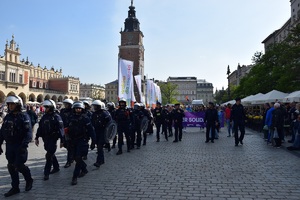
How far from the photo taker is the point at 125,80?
17.5 meters

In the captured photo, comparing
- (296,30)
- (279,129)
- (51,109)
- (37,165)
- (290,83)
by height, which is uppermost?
(296,30)

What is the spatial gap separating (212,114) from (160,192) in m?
9.07

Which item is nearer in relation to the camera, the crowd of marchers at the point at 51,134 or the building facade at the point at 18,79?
the crowd of marchers at the point at 51,134

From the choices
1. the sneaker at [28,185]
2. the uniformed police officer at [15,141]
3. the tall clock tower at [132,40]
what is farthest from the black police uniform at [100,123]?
the tall clock tower at [132,40]

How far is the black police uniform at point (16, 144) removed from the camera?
18.2 feet

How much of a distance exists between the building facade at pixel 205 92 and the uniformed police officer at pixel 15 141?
16009 cm

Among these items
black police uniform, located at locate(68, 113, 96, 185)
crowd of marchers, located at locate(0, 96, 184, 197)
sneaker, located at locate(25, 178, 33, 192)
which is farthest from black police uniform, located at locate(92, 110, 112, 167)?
sneaker, located at locate(25, 178, 33, 192)

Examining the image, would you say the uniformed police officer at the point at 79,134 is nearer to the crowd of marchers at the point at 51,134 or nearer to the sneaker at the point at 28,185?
the crowd of marchers at the point at 51,134

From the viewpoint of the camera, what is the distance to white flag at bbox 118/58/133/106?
17155 mm

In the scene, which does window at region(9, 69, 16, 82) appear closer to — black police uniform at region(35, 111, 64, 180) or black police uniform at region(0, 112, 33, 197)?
black police uniform at region(35, 111, 64, 180)

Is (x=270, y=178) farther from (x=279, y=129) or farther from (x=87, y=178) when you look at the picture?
(x=279, y=129)

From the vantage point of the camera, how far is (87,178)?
6840 millimetres

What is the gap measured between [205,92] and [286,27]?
112 m

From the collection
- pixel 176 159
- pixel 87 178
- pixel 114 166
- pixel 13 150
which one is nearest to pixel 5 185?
pixel 13 150
